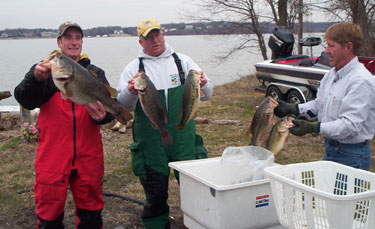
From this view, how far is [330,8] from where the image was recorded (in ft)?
55.4

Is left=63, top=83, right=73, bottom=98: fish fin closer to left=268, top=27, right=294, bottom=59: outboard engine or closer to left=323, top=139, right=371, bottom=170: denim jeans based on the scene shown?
left=323, top=139, right=371, bottom=170: denim jeans

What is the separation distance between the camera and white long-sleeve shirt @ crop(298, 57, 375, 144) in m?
3.37

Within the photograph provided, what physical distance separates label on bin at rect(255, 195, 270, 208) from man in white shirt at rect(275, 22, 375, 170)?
693 mm

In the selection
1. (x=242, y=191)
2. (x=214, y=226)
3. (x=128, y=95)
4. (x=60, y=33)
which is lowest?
(x=214, y=226)

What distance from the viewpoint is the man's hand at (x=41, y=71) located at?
3.32 metres

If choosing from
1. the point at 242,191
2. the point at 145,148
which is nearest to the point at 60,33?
the point at 145,148

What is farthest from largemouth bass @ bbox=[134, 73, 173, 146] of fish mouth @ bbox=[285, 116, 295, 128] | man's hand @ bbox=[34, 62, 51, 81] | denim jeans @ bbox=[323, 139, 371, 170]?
denim jeans @ bbox=[323, 139, 371, 170]

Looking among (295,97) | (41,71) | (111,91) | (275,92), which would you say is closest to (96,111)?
(111,91)

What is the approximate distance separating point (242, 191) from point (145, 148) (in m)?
1.20

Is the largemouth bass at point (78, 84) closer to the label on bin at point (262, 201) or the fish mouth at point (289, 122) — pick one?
the label on bin at point (262, 201)

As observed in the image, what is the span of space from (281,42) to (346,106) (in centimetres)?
861

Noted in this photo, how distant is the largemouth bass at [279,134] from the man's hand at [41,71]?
212 cm

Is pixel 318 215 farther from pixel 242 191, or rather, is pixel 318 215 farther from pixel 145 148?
pixel 145 148

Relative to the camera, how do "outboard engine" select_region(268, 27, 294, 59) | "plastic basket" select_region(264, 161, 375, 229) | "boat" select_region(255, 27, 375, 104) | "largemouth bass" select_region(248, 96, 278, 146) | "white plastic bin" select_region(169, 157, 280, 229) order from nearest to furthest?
1. "plastic basket" select_region(264, 161, 375, 229)
2. "white plastic bin" select_region(169, 157, 280, 229)
3. "largemouth bass" select_region(248, 96, 278, 146)
4. "boat" select_region(255, 27, 375, 104)
5. "outboard engine" select_region(268, 27, 294, 59)
